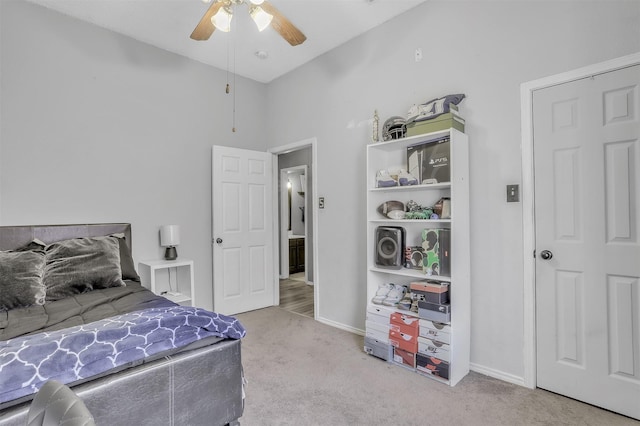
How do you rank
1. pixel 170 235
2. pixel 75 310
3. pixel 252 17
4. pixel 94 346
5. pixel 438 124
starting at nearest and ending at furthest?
pixel 94 346
pixel 75 310
pixel 252 17
pixel 438 124
pixel 170 235

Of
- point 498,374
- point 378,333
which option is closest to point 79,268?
point 378,333

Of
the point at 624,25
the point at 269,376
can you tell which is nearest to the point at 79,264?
the point at 269,376

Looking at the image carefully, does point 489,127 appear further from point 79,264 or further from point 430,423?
point 79,264

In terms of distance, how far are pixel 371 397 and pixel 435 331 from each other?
2.12 feet

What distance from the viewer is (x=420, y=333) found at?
244cm

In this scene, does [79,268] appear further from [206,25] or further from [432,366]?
[432,366]

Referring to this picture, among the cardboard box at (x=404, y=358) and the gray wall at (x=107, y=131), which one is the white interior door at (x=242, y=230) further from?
the cardboard box at (x=404, y=358)

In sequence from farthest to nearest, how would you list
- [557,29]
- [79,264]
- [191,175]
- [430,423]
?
1. [191,175]
2. [79,264]
3. [557,29]
4. [430,423]

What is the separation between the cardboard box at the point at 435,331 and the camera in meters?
2.29

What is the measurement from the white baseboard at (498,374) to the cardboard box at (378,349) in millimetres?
615

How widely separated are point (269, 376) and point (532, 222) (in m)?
2.17

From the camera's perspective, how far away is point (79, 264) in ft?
7.78

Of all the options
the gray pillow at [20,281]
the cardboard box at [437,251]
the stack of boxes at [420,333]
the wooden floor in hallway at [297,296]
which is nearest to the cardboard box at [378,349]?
the stack of boxes at [420,333]

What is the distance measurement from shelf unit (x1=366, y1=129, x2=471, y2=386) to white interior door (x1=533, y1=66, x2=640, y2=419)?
454 millimetres
